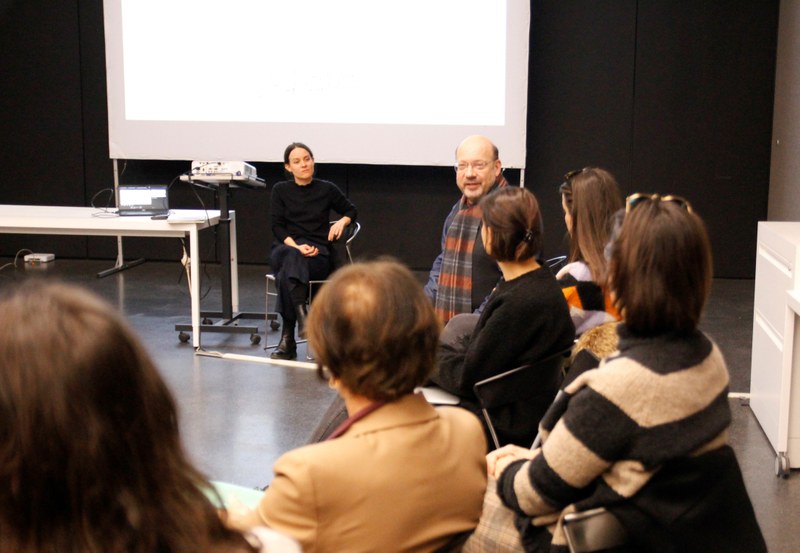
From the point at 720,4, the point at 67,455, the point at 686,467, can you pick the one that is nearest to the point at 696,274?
the point at 686,467

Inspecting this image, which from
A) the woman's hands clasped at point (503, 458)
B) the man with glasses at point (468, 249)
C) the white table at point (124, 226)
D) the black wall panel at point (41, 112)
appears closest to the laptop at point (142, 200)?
the white table at point (124, 226)

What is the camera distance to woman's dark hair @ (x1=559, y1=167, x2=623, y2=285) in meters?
2.91

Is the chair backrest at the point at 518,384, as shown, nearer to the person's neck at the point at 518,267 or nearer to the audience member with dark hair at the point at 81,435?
the person's neck at the point at 518,267

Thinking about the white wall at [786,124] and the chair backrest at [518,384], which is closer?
the chair backrest at [518,384]

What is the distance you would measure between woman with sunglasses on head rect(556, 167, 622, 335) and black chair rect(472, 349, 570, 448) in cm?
30

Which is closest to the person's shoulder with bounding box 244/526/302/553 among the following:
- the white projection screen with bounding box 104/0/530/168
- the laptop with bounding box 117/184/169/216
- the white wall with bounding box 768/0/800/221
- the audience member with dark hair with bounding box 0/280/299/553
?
the audience member with dark hair with bounding box 0/280/299/553

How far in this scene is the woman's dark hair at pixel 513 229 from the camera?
8.52ft

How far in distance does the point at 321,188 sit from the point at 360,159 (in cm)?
198

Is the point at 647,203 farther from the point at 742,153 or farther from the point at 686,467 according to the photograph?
the point at 742,153

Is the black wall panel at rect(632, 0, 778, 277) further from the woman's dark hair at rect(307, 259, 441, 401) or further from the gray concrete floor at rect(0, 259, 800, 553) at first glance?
the woman's dark hair at rect(307, 259, 441, 401)

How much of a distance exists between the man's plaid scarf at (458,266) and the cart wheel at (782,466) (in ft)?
4.21

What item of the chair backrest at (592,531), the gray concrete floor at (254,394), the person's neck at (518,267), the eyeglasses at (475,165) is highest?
the eyeglasses at (475,165)

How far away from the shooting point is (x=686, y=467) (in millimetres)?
1589

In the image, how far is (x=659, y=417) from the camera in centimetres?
159
